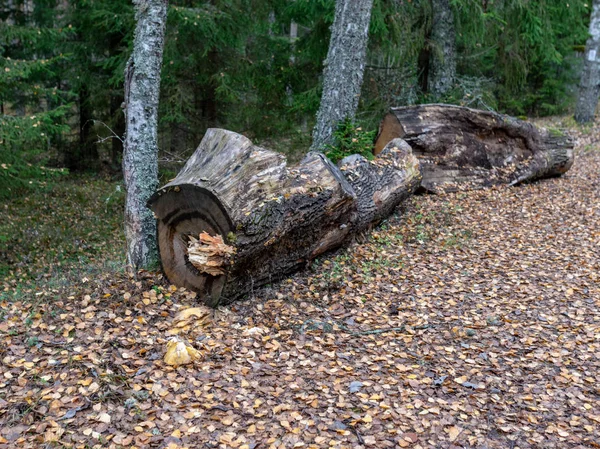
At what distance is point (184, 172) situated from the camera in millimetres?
5969

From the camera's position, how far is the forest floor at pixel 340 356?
403 centimetres

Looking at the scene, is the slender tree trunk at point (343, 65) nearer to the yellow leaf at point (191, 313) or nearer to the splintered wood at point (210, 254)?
the splintered wood at point (210, 254)

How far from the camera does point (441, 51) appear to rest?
12.0 meters

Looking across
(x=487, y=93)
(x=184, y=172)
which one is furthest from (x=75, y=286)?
(x=487, y=93)

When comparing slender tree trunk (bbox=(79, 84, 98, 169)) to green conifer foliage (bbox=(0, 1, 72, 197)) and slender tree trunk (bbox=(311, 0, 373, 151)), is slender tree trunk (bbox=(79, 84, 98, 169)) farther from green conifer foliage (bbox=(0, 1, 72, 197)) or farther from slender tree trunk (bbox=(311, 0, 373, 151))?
slender tree trunk (bbox=(311, 0, 373, 151))

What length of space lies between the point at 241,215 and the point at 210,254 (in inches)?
21.1

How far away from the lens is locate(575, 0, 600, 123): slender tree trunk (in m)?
16.9

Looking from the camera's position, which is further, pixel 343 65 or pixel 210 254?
pixel 343 65

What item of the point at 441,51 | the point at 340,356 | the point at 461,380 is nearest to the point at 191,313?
the point at 340,356

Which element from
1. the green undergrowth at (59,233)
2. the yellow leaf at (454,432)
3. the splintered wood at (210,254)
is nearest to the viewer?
the yellow leaf at (454,432)

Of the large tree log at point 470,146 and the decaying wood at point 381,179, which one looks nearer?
the decaying wood at point 381,179

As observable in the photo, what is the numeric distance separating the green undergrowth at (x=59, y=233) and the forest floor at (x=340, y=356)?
863mm

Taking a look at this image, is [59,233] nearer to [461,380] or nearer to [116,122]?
[116,122]

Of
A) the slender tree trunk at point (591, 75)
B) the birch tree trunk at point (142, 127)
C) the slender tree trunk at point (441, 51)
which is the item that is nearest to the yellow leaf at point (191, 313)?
the birch tree trunk at point (142, 127)
